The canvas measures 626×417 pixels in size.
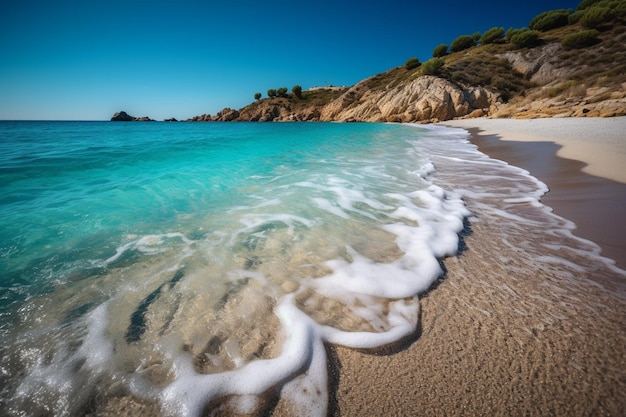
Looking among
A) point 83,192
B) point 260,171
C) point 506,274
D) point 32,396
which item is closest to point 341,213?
point 506,274

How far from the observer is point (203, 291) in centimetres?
210

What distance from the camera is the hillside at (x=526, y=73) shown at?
22797 mm

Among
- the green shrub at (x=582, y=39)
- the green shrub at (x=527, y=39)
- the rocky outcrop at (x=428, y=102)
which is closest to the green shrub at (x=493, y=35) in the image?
the green shrub at (x=527, y=39)

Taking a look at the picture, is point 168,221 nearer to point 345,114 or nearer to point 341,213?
point 341,213

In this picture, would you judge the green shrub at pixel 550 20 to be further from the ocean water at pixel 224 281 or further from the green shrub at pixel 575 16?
the ocean water at pixel 224 281

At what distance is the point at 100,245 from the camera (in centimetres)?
295

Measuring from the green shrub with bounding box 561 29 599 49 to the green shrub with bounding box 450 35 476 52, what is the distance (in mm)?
19929

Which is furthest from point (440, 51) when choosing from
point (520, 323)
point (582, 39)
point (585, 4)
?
point (520, 323)

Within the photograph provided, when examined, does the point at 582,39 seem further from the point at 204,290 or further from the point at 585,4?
the point at 204,290

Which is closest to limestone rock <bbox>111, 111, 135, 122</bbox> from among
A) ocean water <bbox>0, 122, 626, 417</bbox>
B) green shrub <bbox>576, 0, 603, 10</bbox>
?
ocean water <bbox>0, 122, 626, 417</bbox>

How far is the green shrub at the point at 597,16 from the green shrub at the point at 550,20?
4.87 meters

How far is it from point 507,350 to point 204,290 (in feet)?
7.39

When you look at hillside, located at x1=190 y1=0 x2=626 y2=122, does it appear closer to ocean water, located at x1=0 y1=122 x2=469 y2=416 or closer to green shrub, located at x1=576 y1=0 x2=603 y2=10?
green shrub, located at x1=576 y1=0 x2=603 y2=10

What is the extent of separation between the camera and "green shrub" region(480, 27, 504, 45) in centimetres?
4349
